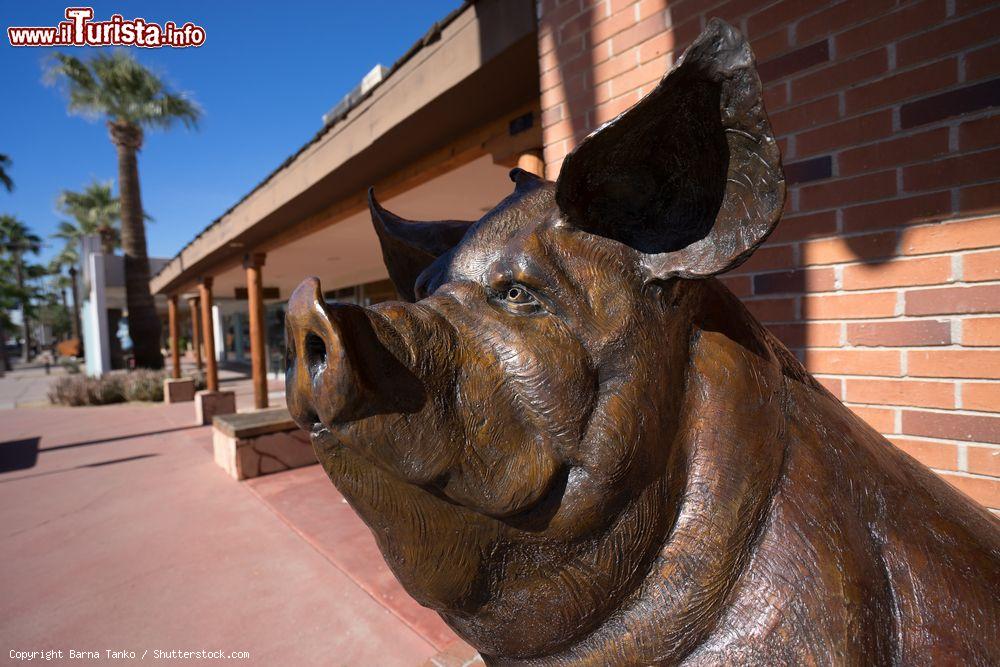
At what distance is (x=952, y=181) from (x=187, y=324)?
52209 mm

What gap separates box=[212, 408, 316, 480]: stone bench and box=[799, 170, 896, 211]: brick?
216 inches

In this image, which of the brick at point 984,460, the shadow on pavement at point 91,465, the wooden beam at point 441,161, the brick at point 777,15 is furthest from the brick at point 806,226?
the shadow on pavement at point 91,465

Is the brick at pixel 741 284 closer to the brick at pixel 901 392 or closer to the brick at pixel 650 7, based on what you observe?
the brick at pixel 901 392

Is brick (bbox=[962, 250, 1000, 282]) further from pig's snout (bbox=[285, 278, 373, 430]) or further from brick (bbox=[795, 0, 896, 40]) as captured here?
pig's snout (bbox=[285, 278, 373, 430])

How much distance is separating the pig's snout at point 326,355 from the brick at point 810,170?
1944 millimetres

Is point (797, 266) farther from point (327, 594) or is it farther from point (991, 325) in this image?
point (327, 594)

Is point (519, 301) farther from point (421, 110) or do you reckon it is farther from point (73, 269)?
point (73, 269)

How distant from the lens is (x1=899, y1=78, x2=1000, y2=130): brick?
1.53 meters

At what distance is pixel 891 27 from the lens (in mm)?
1697

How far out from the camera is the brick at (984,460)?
1603 millimetres

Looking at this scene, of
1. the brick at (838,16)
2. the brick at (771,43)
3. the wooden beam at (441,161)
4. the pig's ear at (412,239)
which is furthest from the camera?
the wooden beam at (441,161)

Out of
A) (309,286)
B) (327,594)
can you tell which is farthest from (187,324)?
(309,286)

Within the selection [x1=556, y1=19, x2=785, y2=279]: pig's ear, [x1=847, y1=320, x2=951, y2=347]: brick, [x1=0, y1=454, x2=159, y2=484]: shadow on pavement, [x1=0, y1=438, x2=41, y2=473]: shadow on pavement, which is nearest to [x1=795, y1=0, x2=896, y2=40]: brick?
[x1=847, y1=320, x2=951, y2=347]: brick

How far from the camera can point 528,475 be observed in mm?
618
